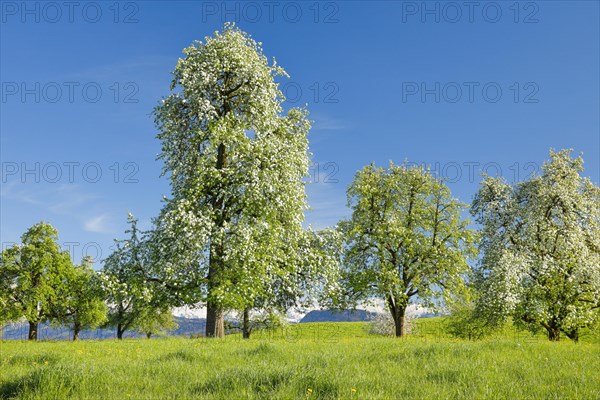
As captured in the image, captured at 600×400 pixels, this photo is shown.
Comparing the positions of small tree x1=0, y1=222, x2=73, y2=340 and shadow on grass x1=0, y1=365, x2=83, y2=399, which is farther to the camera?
small tree x1=0, y1=222, x2=73, y2=340

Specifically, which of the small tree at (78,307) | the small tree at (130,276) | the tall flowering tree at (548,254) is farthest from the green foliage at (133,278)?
the small tree at (78,307)

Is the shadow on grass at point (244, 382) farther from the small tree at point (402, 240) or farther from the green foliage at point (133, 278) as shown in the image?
the small tree at point (402, 240)

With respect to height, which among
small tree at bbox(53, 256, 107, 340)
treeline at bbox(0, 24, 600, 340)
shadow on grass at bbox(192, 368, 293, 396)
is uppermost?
treeline at bbox(0, 24, 600, 340)

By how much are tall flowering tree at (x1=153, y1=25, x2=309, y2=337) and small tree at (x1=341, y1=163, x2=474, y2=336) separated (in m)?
8.75

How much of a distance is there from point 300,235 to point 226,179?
552 cm

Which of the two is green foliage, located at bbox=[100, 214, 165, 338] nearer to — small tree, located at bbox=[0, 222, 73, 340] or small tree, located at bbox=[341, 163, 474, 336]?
small tree, located at bbox=[341, 163, 474, 336]

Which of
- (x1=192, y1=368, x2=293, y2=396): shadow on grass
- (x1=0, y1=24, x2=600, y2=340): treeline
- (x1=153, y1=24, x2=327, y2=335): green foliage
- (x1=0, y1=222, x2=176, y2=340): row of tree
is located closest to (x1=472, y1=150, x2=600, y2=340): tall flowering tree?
(x1=0, y1=24, x2=600, y2=340): treeline

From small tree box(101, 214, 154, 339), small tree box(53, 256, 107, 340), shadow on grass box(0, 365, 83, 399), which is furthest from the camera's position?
small tree box(53, 256, 107, 340)

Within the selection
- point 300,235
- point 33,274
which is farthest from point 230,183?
point 33,274

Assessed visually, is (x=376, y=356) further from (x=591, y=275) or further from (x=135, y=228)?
(x=591, y=275)

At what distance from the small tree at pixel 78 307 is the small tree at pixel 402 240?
35505 mm

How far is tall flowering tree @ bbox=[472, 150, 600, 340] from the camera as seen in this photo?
34.4 metres

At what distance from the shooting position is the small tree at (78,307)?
5784 cm

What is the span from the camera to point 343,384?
850 cm
